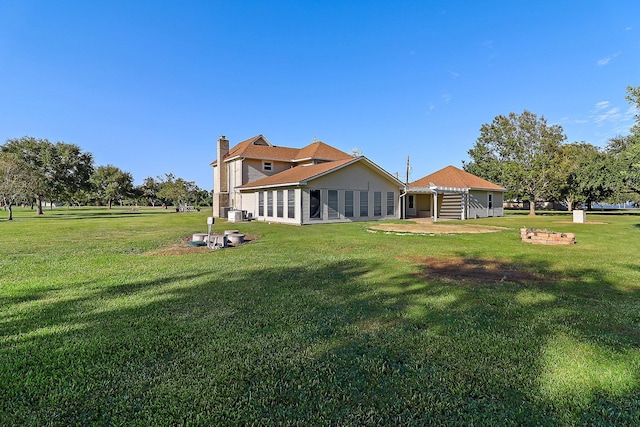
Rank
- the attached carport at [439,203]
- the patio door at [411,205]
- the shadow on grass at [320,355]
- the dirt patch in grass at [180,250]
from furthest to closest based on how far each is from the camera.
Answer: the patio door at [411,205] → the attached carport at [439,203] → the dirt patch in grass at [180,250] → the shadow on grass at [320,355]

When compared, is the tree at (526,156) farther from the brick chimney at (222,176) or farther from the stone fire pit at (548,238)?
the brick chimney at (222,176)

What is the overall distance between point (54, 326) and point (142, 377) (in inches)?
78.8

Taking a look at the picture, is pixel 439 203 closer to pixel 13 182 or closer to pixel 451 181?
pixel 451 181

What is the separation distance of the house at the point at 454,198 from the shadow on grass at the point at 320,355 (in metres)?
21.0

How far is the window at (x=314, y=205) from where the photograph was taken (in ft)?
64.5

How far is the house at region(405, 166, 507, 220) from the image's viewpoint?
2620 centimetres

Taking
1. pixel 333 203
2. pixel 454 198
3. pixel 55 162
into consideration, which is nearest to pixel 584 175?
pixel 454 198

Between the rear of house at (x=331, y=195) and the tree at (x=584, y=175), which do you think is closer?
the rear of house at (x=331, y=195)

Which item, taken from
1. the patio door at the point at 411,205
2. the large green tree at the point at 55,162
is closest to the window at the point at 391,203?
the patio door at the point at 411,205

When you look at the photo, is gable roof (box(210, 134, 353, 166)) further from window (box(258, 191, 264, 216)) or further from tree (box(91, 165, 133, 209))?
tree (box(91, 165, 133, 209))

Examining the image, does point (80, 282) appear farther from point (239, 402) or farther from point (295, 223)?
point (295, 223)

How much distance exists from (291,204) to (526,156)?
28178 mm

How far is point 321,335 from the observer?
3598mm

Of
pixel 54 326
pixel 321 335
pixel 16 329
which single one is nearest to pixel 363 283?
pixel 321 335
